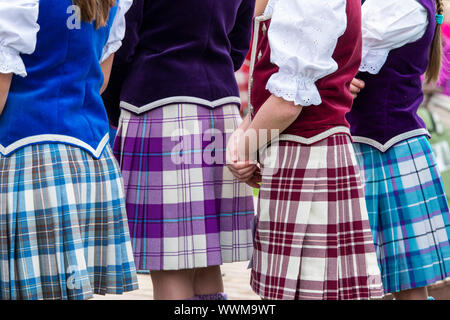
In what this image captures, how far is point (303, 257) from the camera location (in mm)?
2037

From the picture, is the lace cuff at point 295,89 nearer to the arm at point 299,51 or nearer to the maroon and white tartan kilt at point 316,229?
the arm at point 299,51

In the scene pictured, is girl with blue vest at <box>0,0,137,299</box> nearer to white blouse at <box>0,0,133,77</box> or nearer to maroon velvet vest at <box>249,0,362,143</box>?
white blouse at <box>0,0,133,77</box>

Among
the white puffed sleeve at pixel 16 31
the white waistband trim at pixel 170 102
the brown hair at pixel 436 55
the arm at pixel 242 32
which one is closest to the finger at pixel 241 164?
the white waistband trim at pixel 170 102

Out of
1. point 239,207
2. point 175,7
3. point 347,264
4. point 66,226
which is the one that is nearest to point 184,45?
point 175,7

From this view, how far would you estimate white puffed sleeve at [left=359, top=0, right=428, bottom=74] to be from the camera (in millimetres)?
2488

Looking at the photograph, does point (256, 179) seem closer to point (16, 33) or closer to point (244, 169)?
point (244, 169)

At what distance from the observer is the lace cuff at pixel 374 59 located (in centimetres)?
253

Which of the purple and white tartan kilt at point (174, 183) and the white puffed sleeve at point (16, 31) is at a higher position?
→ the white puffed sleeve at point (16, 31)

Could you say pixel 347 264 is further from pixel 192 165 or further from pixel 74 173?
pixel 74 173

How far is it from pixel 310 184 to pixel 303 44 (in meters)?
0.42

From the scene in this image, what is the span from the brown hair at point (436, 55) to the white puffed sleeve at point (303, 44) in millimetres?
979

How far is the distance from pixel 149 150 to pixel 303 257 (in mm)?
741

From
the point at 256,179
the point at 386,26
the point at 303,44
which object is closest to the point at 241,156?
the point at 256,179

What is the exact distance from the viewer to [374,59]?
254 cm
